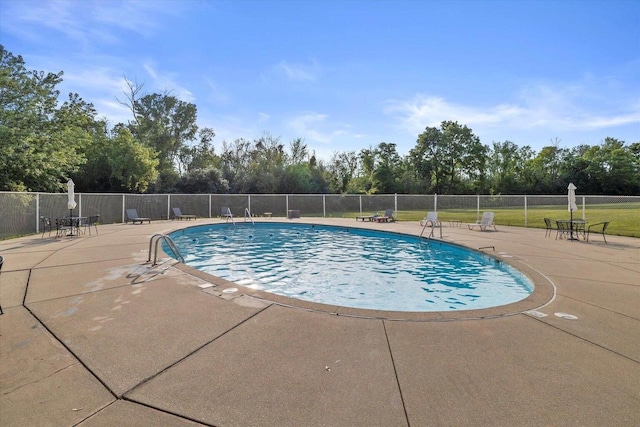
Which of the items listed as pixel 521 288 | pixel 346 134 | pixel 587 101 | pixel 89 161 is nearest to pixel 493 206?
pixel 587 101

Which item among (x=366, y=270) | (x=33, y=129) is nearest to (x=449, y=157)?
(x=366, y=270)

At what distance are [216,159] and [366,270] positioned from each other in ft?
106

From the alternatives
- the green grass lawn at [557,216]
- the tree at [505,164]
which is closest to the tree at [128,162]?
the green grass lawn at [557,216]

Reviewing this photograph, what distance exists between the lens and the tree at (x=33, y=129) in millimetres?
13938

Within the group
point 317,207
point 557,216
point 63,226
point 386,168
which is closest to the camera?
point 63,226

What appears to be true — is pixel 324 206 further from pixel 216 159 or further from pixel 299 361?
pixel 216 159

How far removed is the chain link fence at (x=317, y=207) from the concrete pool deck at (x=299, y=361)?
980cm

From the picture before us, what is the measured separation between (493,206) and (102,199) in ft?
69.6

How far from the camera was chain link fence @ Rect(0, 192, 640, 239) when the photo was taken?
12.0 meters

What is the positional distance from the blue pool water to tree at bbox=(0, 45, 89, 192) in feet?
27.2

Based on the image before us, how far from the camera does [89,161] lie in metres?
21.4

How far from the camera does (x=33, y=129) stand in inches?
605

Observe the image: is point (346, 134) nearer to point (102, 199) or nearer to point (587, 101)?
point (587, 101)

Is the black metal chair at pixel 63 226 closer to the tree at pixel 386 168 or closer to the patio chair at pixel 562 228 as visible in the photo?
the patio chair at pixel 562 228
